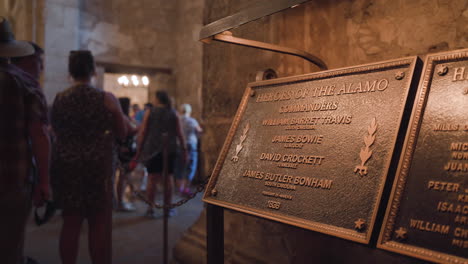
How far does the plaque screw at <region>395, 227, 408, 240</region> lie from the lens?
1282mm

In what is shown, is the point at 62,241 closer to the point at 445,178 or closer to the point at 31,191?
the point at 31,191

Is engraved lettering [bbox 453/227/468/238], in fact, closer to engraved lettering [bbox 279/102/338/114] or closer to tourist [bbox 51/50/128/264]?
engraved lettering [bbox 279/102/338/114]

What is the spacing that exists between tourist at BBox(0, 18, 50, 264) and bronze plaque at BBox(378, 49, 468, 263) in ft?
6.22

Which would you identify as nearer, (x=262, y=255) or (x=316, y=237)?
(x=316, y=237)

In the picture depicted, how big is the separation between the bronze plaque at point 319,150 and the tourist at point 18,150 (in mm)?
1070

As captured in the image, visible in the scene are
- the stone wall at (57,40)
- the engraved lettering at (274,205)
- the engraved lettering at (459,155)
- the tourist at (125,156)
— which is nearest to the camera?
the engraved lettering at (459,155)

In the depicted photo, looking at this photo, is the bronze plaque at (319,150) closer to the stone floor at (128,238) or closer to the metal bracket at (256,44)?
the metal bracket at (256,44)

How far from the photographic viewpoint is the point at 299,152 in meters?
1.77

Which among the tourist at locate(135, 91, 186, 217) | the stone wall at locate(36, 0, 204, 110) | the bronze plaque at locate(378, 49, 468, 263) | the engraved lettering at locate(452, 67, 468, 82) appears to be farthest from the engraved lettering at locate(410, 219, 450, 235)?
the stone wall at locate(36, 0, 204, 110)

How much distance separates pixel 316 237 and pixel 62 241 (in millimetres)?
1786

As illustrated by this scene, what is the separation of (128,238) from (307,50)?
304 centimetres

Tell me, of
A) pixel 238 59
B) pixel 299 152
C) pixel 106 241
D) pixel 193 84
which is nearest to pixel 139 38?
pixel 193 84

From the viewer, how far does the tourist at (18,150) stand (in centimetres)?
195

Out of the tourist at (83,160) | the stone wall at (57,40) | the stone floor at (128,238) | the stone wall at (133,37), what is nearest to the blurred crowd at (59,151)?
the tourist at (83,160)
